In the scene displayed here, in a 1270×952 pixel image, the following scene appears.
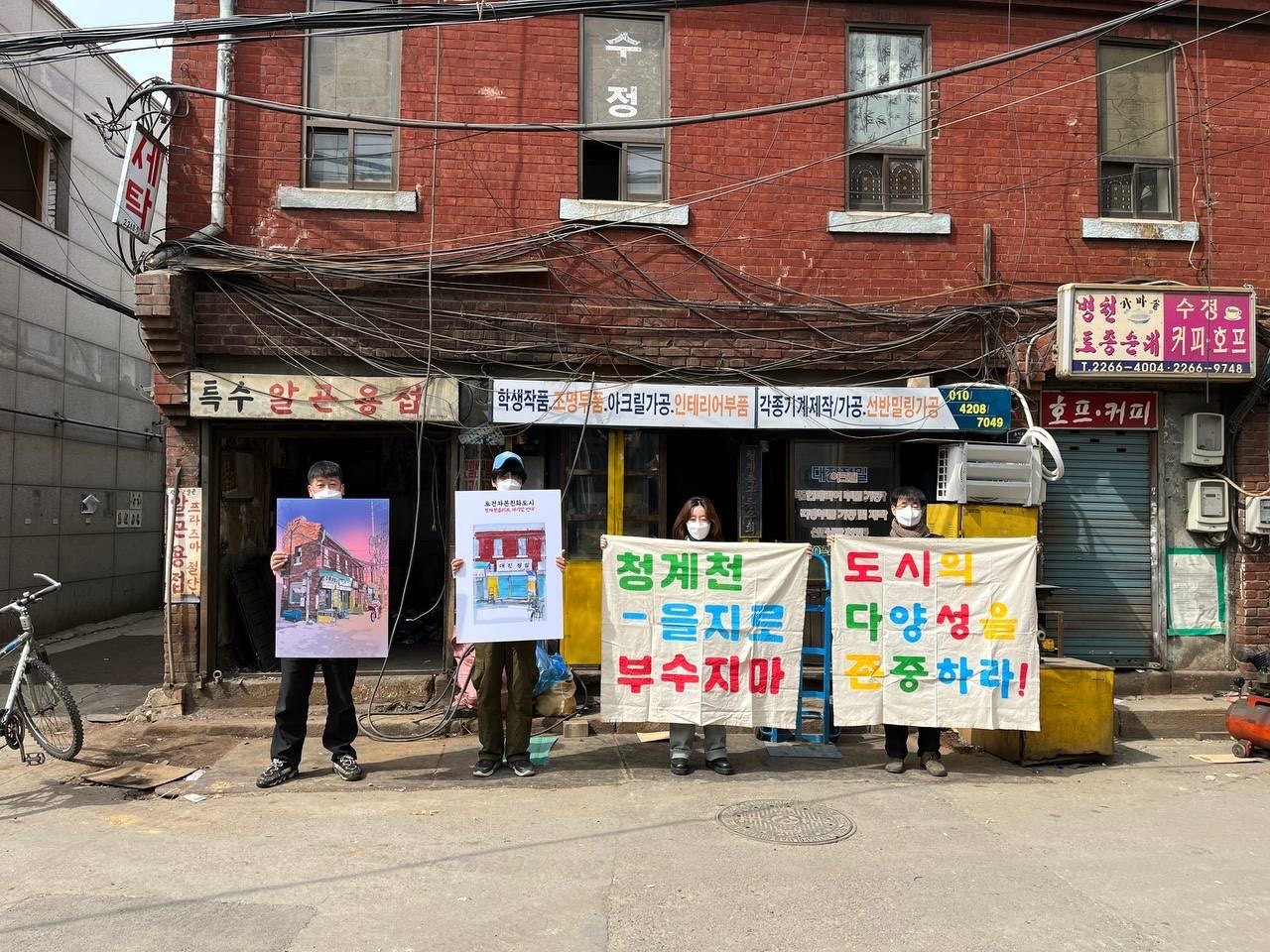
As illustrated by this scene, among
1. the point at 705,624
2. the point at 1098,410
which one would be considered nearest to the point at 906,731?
the point at 705,624

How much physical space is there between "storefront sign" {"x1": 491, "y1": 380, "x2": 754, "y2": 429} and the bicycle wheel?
3793mm

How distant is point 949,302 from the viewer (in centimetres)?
838

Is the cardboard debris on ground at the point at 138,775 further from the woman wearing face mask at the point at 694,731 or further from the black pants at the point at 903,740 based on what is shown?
the black pants at the point at 903,740

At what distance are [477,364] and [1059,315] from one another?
532 cm

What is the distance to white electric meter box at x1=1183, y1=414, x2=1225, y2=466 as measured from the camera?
844cm

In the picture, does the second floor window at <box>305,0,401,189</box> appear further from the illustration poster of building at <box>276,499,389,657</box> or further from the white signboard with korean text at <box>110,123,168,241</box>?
the illustration poster of building at <box>276,499,389,657</box>

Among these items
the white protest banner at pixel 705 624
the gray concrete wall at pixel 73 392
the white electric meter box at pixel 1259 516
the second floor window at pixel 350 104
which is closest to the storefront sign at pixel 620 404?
the white protest banner at pixel 705 624

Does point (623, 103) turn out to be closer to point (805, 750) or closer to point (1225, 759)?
point (805, 750)

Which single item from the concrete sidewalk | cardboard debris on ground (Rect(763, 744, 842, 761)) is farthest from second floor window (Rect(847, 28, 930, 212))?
the concrete sidewalk

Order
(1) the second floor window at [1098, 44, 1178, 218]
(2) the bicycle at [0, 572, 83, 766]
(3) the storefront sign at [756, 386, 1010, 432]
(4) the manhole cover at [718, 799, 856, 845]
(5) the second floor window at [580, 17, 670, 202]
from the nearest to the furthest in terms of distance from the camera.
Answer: (4) the manhole cover at [718, 799, 856, 845], (2) the bicycle at [0, 572, 83, 766], (3) the storefront sign at [756, 386, 1010, 432], (5) the second floor window at [580, 17, 670, 202], (1) the second floor window at [1098, 44, 1178, 218]

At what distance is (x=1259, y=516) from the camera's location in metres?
8.31

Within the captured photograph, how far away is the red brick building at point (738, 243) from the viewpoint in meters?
7.75

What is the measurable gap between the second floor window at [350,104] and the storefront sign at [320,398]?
6.28ft

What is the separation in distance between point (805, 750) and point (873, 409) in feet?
10.1
